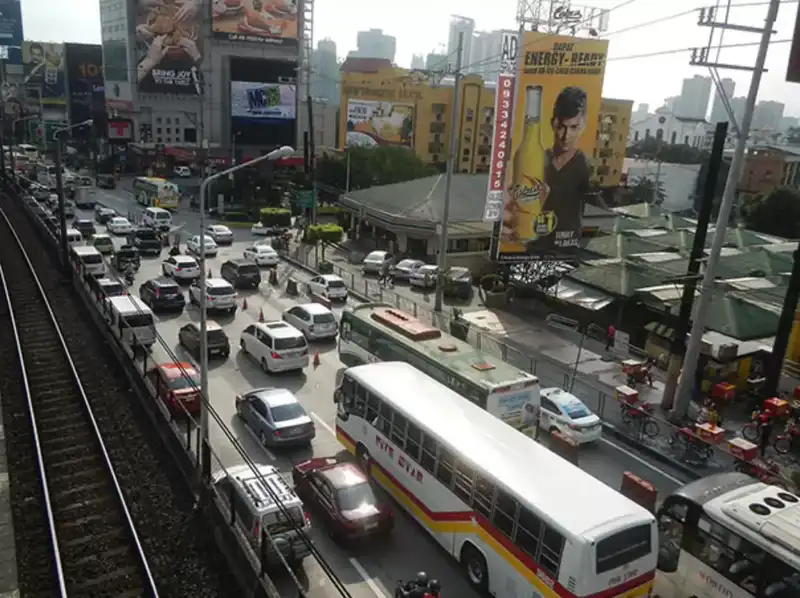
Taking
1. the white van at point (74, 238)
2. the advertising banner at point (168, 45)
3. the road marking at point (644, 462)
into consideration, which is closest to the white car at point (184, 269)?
the white van at point (74, 238)

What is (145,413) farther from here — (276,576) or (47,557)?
(276,576)


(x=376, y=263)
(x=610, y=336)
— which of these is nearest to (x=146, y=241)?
(x=376, y=263)

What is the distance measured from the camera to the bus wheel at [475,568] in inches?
537

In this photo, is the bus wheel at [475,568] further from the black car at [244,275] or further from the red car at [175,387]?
the black car at [244,275]

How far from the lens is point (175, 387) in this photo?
827 inches

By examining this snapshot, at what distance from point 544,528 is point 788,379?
64.2 ft

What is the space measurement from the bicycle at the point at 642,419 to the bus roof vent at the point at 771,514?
7691 mm

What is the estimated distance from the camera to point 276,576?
45.3ft

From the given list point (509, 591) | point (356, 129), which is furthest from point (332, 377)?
point (356, 129)

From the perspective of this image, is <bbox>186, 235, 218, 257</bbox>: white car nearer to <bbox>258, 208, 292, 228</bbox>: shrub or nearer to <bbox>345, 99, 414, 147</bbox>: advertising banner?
<bbox>258, 208, 292, 228</bbox>: shrub

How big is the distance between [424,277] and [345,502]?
26546 millimetres

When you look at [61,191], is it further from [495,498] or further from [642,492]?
[642,492]

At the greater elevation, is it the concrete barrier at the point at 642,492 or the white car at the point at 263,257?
the concrete barrier at the point at 642,492

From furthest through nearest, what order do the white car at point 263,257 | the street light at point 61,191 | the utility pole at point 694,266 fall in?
the white car at point 263,257
the street light at point 61,191
the utility pole at point 694,266
